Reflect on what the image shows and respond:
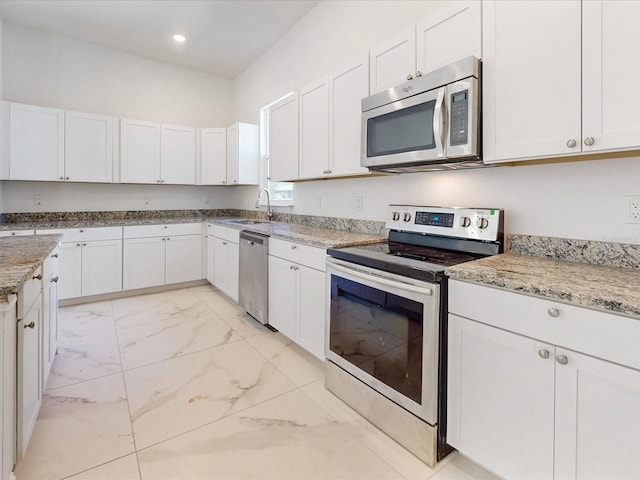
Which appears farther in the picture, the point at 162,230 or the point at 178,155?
the point at 178,155

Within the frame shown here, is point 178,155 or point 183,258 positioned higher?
point 178,155

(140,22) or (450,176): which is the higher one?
(140,22)

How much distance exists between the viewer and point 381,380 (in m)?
1.69

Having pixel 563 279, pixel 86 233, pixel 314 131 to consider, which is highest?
pixel 314 131

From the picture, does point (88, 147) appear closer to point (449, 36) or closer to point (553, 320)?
point (449, 36)

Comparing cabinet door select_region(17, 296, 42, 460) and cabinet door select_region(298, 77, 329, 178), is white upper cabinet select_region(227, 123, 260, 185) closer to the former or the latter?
cabinet door select_region(298, 77, 329, 178)

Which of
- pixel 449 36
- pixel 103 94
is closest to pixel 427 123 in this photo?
pixel 449 36

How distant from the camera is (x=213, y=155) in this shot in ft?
15.1

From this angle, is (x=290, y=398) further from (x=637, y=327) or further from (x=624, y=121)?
(x=624, y=121)

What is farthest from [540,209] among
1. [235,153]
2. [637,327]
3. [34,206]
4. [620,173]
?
[34,206]

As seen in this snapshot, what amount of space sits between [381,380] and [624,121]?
146cm

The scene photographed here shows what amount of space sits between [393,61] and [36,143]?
376 centimetres

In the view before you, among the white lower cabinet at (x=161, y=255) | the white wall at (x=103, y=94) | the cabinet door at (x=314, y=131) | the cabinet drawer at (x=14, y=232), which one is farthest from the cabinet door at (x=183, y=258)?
the cabinet door at (x=314, y=131)

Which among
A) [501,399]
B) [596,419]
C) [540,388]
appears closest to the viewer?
[596,419]
